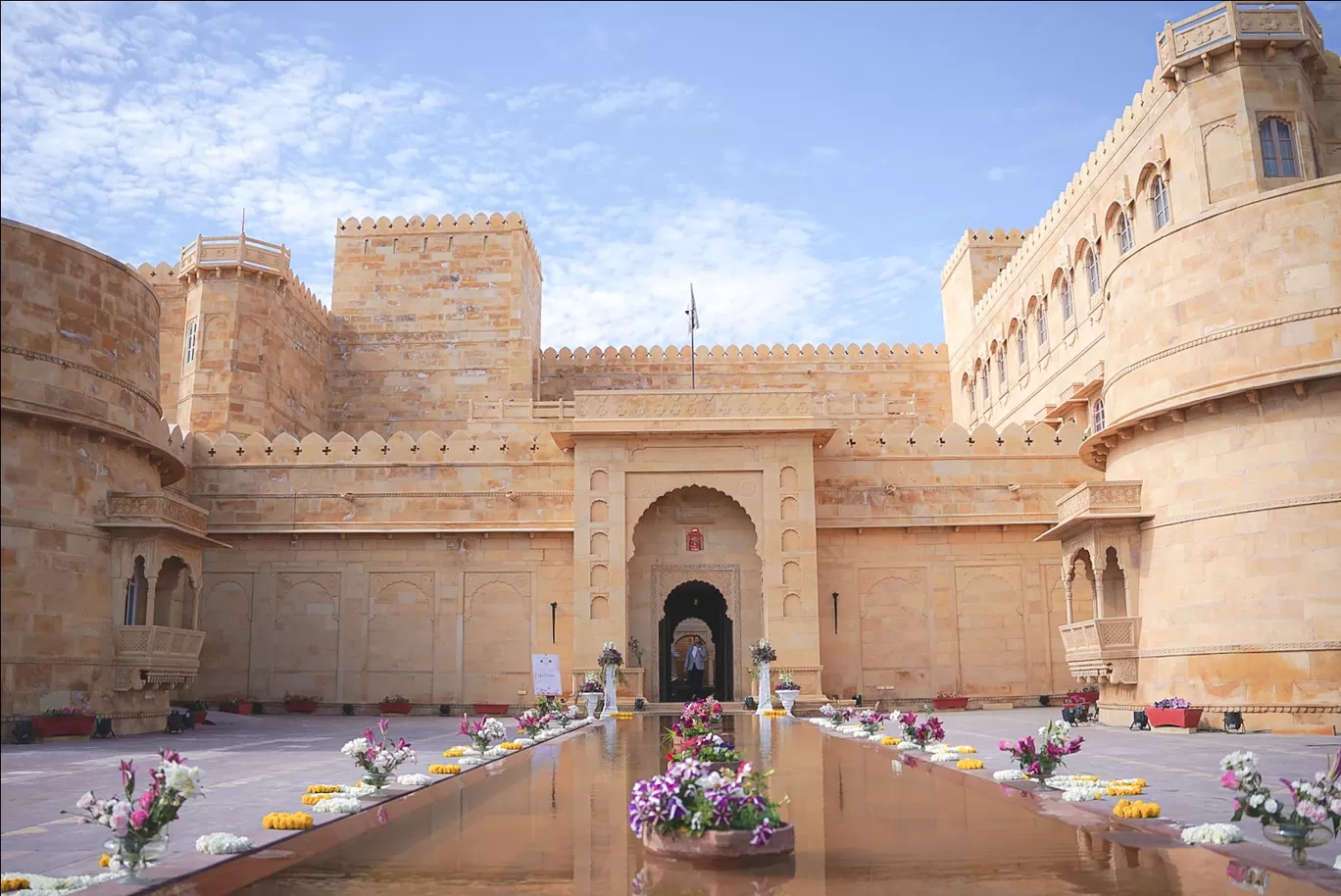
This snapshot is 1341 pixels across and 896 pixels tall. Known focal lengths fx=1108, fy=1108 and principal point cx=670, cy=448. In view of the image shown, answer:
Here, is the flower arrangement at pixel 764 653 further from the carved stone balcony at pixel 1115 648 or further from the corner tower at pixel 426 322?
the corner tower at pixel 426 322

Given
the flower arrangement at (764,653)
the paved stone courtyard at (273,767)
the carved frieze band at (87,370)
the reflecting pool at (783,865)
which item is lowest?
the paved stone courtyard at (273,767)

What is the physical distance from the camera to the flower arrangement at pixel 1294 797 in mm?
6605

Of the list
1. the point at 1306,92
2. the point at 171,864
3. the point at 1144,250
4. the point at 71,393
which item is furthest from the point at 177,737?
the point at 1306,92

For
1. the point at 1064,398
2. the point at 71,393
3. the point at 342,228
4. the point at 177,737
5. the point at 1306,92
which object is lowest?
the point at 177,737

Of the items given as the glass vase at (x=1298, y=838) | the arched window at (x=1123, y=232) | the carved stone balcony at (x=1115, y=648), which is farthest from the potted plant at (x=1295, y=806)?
the arched window at (x=1123, y=232)

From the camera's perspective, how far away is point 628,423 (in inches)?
982

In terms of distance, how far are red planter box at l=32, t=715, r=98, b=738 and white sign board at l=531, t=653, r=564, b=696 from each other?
309 inches

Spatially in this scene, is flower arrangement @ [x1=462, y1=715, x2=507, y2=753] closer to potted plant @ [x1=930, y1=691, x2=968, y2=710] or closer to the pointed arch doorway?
the pointed arch doorway

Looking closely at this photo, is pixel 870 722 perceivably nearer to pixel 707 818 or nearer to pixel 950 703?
pixel 950 703

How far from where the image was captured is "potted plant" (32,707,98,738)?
17.5m

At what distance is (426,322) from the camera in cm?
3769

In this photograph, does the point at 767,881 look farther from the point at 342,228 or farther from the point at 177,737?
the point at 342,228

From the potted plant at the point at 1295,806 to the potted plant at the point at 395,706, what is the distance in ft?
67.7

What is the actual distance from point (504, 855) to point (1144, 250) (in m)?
16.9
